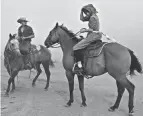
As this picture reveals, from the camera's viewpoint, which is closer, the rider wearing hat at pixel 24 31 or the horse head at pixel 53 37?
the horse head at pixel 53 37

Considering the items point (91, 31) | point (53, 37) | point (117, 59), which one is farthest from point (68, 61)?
point (117, 59)

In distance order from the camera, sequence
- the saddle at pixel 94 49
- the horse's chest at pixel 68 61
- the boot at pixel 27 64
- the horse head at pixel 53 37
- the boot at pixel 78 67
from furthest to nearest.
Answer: the boot at pixel 27 64
the horse head at pixel 53 37
the horse's chest at pixel 68 61
the boot at pixel 78 67
the saddle at pixel 94 49

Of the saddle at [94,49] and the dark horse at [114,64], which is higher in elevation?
the saddle at [94,49]

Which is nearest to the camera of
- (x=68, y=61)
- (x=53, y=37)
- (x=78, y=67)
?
(x=78, y=67)

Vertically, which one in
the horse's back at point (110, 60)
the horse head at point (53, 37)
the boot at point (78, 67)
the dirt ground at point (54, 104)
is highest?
the horse head at point (53, 37)

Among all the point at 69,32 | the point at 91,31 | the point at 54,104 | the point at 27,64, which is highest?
the point at 91,31

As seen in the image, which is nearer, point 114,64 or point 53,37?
point 114,64

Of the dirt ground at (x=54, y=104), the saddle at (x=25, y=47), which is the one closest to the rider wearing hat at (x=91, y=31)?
the dirt ground at (x=54, y=104)

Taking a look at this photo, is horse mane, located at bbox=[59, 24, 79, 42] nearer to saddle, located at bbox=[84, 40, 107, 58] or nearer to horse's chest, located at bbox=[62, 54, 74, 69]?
horse's chest, located at bbox=[62, 54, 74, 69]

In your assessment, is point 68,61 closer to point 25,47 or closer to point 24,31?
point 25,47

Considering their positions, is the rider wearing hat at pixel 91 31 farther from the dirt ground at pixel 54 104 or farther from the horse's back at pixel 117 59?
the dirt ground at pixel 54 104

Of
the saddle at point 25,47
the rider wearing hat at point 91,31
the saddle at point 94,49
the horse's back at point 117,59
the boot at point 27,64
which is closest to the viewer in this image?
the horse's back at point 117,59

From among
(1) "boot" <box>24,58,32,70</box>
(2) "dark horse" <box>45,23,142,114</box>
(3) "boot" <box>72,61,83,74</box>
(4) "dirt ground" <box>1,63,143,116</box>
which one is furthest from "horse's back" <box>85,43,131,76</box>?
(1) "boot" <box>24,58,32,70</box>

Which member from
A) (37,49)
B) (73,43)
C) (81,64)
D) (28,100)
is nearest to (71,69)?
(81,64)
